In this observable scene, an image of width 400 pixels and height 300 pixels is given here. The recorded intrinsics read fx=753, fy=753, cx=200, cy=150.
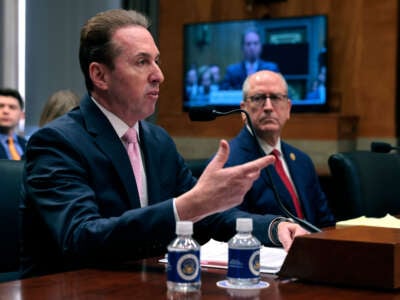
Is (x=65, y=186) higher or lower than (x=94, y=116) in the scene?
lower

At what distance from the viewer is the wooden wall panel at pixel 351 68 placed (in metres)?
6.30

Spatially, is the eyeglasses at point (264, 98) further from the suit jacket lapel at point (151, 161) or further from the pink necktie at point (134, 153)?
the pink necktie at point (134, 153)

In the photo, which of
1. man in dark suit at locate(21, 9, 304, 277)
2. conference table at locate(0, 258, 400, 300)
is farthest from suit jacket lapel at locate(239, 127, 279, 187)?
conference table at locate(0, 258, 400, 300)

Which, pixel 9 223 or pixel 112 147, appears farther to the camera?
pixel 9 223

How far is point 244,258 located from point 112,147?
65cm

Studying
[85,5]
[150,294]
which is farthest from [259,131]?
[85,5]

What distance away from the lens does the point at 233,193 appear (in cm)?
158

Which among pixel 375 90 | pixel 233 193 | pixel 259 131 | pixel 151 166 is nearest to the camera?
pixel 233 193

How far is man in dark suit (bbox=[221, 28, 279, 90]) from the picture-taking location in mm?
6816

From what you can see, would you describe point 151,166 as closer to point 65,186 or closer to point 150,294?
point 65,186

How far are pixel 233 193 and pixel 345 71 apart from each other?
5186 millimetres

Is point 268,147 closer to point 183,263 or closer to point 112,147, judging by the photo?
point 112,147

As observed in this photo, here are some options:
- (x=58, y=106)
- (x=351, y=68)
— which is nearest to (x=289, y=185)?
(x=58, y=106)

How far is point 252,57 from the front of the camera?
6.85 metres
